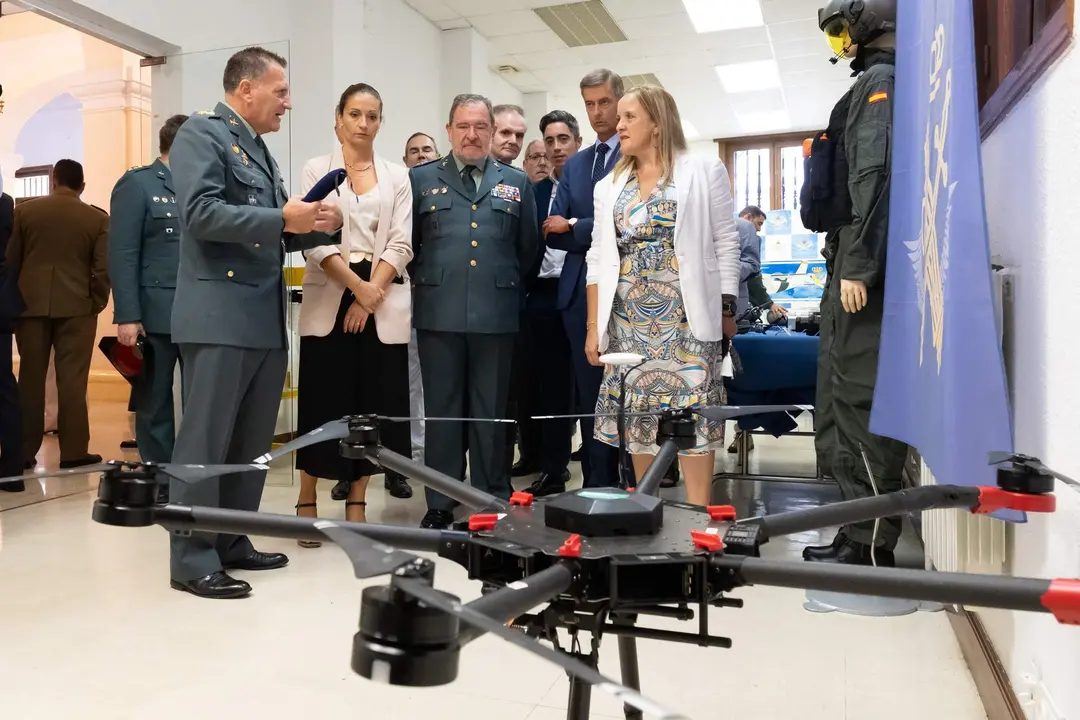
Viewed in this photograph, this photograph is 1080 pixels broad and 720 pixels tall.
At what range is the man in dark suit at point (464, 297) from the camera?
2.88 metres

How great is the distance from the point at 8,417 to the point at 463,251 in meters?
2.13

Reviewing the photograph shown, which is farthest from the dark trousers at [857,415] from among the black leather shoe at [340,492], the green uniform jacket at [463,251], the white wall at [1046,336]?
the black leather shoe at [340,492]

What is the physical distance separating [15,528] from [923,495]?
3115mm

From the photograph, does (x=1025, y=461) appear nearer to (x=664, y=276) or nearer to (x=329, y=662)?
(x=329, y=662)

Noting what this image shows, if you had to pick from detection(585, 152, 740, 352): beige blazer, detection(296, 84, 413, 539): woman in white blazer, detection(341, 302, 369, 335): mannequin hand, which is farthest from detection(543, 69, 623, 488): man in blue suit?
detection(341, 302, 369, 335): mannequin hand

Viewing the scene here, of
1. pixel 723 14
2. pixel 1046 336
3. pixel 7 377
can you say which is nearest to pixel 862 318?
pixel 1046 336

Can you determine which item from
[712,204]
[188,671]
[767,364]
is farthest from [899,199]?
[188,671]

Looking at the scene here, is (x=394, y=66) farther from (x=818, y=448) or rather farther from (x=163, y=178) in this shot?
(x=818, y=448)

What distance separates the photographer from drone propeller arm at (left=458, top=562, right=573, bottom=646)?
0.56 m

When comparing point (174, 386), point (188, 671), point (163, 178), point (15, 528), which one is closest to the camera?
point (188, 671)

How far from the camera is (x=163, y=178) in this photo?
3301 millimetres

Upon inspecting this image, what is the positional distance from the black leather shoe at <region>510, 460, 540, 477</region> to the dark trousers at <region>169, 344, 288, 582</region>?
1.75 metres

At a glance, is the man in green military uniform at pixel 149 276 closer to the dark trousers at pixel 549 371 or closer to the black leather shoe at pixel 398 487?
the black leather shoe at pixel 398 487

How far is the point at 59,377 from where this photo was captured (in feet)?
12.7
